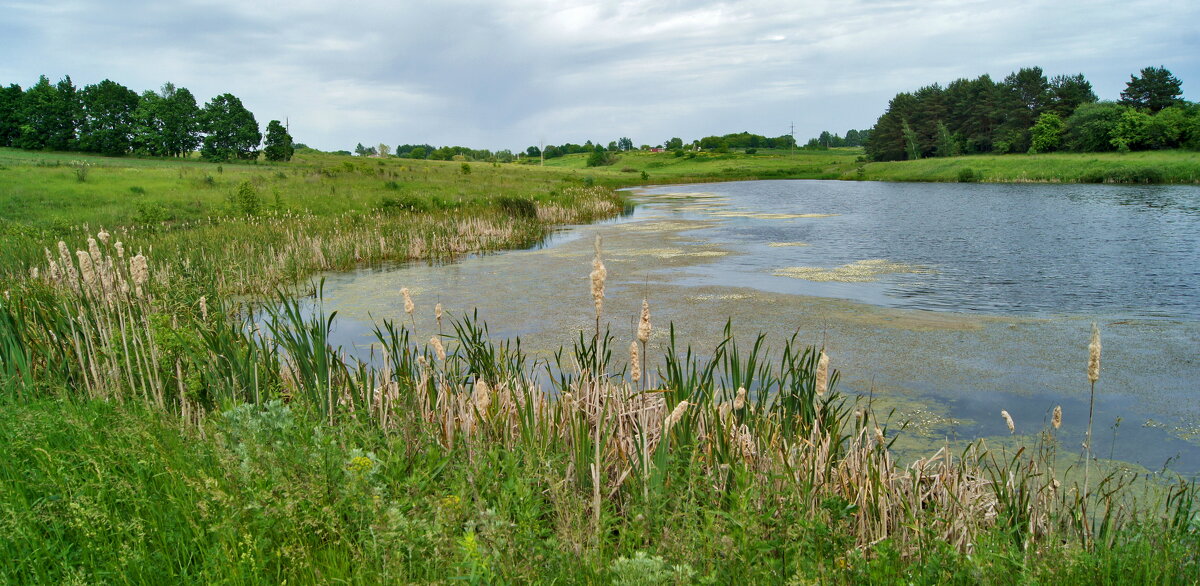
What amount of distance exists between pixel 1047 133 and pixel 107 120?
80947mm

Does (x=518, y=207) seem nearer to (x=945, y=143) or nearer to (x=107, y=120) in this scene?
(x=107, y=120)

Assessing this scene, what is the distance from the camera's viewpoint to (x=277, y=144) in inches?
2625

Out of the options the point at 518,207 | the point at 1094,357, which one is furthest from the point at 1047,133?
the point at 1094,357

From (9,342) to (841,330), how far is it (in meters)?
7.63

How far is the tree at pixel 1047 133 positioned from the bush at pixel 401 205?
59456 millimetres

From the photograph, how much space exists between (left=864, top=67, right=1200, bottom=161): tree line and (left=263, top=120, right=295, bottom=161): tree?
65.3m

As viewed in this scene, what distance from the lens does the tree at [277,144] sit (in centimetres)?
6001

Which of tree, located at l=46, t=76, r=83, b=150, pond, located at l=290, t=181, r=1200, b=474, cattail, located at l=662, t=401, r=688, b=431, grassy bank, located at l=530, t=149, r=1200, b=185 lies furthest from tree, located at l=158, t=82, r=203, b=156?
cattail, located at l=662, t=401, r=688, b=431

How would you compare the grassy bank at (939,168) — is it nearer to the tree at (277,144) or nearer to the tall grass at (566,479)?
the tree at (277,144)

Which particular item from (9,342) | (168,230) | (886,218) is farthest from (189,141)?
(9,342)

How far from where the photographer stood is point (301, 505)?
8.52ft

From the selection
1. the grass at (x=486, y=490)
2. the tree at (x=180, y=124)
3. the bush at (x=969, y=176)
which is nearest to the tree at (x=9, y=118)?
the tree at (x=180, y=124)

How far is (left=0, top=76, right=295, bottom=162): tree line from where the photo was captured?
173ft

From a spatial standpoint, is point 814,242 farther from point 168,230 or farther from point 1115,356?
point 168,230
